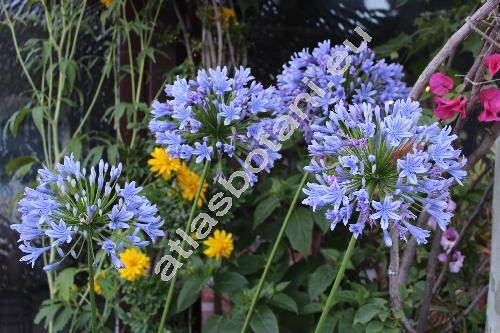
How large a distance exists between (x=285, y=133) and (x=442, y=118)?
362 millimetres

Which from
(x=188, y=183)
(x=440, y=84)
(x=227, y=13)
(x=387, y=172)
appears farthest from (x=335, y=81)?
(x=227, y=13)

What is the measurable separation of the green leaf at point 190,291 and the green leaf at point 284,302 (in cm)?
22

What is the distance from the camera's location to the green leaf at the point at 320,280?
1803mm

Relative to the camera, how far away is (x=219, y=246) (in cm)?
189

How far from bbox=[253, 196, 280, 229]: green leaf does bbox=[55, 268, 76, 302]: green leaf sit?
2.09ft

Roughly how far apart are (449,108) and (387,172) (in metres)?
0.47

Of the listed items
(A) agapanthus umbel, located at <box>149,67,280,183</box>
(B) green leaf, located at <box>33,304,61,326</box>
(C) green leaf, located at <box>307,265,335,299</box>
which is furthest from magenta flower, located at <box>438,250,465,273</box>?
(B) green leaf, located at <box>33,304,61,326</box>

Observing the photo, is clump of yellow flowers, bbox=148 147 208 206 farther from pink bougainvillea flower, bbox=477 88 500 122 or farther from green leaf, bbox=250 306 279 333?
pink bougainvillea flower, bbox=477 88 500 122

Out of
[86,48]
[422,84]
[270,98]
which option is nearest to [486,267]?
[422,84]

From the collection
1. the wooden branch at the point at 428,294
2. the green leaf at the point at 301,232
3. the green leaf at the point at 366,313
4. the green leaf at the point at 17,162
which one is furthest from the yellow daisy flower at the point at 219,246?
the green leaf at the point at 17,162

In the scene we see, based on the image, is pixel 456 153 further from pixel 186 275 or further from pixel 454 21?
pixel 454 21

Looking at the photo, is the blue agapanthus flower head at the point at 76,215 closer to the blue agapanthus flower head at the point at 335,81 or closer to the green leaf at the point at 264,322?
the blue agapanthus flower head at the point at 335,81

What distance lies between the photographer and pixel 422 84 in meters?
1.42

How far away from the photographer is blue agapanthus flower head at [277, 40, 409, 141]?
145 centimetres
